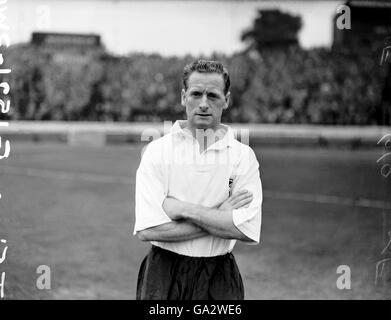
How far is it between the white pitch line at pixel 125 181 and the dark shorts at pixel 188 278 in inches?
267

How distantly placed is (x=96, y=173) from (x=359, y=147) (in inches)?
389

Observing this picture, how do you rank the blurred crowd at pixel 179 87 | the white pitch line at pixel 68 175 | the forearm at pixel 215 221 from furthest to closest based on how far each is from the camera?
the blurred crowd at pixel 179 87, the white pitch line at pixel 68 175, the forearm at pixel 215 221

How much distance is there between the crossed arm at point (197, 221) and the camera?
215 centimetres

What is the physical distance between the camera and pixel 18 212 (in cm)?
812

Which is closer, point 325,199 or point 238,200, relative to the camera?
point 238,200

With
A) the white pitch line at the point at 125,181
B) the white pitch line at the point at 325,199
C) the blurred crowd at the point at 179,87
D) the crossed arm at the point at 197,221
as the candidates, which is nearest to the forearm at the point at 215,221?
the crossed arm at the point at 197,221

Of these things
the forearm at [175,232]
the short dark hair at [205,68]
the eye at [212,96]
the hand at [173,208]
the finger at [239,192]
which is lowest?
the forearm at [175,232]

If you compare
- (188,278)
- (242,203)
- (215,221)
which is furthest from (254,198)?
(188,278)

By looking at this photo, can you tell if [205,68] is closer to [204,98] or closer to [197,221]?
[204,98]

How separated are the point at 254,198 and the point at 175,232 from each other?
13.3 inches

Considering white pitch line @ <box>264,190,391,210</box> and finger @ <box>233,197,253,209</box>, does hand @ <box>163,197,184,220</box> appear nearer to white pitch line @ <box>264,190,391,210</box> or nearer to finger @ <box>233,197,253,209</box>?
finger @ <box>233,197,253,209</box>

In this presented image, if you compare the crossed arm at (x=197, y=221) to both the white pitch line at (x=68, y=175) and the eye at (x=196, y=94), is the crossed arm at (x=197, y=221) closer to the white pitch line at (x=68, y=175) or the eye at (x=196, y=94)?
the eye at (x=196, y=94)

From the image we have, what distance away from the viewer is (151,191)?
7.27 feet

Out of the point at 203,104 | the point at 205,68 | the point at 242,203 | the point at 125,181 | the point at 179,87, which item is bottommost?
the point at 125,181
